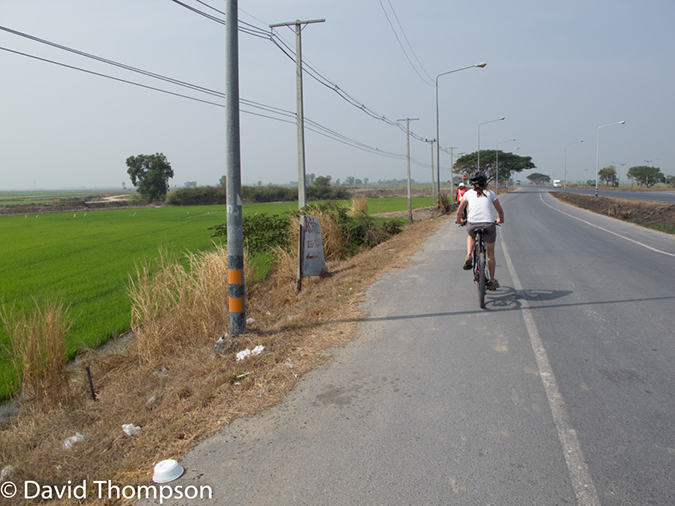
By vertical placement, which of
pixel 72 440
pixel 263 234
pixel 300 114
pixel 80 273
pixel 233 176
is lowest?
pixel 72 440

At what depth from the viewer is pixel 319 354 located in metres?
5.09

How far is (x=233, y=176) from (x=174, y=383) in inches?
101

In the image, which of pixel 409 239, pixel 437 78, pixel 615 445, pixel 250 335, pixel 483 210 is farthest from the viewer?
pixel 437 78

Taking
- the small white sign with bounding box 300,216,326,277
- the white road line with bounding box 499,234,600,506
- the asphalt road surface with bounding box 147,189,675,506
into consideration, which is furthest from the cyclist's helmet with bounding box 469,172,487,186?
the small white sign with bounding box 300,216,326,277

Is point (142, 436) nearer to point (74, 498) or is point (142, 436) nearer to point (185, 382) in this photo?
point (74, 498)

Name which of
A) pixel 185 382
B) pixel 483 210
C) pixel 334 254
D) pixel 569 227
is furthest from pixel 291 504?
pixel 569 227

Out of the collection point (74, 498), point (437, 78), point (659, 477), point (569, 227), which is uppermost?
point (437, 78)

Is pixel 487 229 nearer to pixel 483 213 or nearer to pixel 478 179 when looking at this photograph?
pixel 483 213

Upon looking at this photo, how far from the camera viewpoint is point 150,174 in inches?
2985

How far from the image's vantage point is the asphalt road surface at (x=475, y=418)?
2779 millimetres

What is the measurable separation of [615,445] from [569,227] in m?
17.4

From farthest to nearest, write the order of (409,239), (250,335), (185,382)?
(409,239) → (250,335) → (185,382)

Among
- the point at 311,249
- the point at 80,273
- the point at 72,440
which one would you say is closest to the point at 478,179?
the point at 311,249

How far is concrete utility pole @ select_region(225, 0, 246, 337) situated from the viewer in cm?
570
